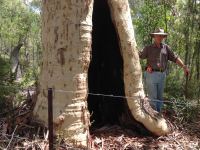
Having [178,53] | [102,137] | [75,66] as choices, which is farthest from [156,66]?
[178,53]

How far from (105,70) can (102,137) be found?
1.46 meters

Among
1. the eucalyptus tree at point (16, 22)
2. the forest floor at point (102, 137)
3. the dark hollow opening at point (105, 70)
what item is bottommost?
the forest floor at point (102, 137)

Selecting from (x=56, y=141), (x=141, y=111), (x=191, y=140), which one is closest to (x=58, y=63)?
(x=56, y=141)

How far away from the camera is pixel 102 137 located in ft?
19.9

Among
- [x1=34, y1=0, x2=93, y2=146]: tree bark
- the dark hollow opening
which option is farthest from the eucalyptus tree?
[x1=34, y1=0, x2=93, y2=146]: tree bark

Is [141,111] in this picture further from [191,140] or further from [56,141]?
[56,141]

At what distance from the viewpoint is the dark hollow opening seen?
22.7 ft

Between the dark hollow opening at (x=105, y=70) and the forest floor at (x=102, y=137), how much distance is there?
0.52 meters

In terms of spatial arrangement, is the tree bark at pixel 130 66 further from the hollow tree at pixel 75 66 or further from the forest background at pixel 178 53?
the forest background at pixel 178 53

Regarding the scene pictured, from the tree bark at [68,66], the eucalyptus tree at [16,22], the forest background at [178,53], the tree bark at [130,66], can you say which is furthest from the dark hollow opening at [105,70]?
the eucalyptus tree at [16,22]

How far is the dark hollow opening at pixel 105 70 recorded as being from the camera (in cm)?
692

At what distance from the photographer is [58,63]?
556cm

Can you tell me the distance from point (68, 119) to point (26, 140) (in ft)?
1.89

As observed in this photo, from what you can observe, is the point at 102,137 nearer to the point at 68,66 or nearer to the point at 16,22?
the point at 68,66
